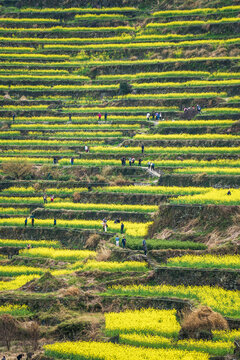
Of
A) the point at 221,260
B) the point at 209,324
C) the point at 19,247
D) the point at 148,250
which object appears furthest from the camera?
the point at 19,247

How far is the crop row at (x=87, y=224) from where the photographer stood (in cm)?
3372

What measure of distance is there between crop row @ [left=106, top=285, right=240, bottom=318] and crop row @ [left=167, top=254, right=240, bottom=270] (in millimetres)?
1014

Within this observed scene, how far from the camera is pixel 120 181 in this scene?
133 feet

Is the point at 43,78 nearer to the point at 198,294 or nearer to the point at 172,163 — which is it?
the point at 172,163

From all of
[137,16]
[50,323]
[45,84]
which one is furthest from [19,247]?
[137,16]

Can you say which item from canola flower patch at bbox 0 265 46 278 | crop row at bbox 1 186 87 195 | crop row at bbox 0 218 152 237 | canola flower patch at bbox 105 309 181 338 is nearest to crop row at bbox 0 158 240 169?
crop row at bbox 1 186 87 195

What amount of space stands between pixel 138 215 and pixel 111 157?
31.4 feet

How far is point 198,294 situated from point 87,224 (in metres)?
13.1

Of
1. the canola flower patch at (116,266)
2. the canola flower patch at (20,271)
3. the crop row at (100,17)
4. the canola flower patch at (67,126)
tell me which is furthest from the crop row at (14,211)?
the crop row at (100,17)

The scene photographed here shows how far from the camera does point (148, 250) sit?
2927 centimetres

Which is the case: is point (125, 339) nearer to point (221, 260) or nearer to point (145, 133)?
point (221, 260)

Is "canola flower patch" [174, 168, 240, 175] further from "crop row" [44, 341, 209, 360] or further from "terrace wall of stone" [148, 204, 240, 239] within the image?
"crop row" [44, 341, 209, 360]

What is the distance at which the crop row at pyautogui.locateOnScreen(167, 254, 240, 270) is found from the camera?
25.2 m

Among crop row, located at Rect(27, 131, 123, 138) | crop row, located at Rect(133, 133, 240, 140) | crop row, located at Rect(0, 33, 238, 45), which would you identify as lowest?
crop row, located at Rect(27, 131, 123, 138)
